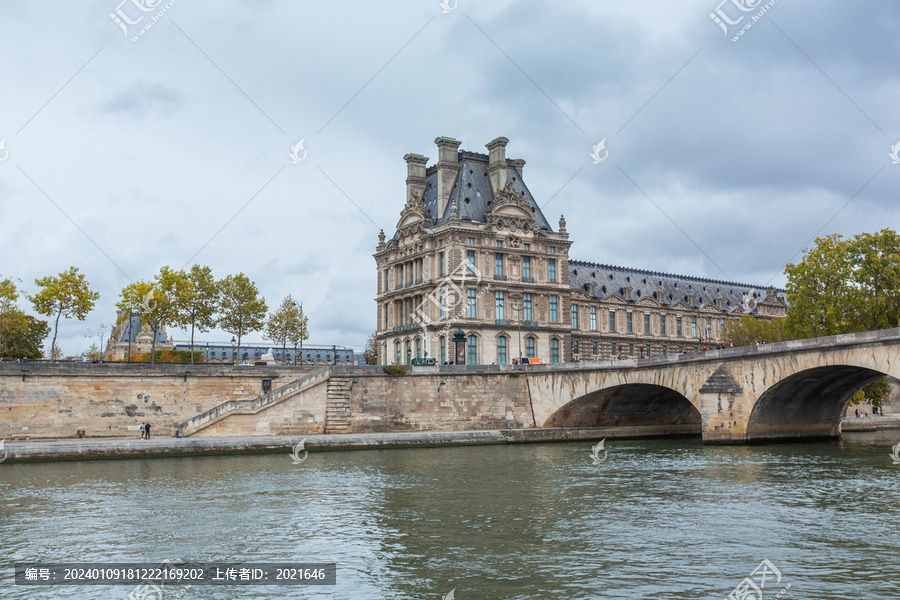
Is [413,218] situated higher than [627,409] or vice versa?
[413,218]

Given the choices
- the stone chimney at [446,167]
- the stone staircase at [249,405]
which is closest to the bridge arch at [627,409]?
the stone staircase at [249,405]

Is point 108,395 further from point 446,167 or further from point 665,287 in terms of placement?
point 665,287

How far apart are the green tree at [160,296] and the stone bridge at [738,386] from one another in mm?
28229

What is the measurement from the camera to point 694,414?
6544 cm

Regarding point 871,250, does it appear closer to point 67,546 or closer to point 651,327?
point 651,327

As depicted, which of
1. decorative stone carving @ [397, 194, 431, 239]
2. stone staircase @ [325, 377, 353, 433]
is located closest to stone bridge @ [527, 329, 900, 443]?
stone staircase @ [325, 377, 353, 433]

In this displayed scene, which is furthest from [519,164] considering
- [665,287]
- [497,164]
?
[665,287]

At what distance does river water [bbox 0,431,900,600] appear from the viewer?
15.6 metres

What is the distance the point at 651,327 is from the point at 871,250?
3484 cm

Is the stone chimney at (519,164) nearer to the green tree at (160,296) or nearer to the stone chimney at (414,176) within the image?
the stone chimney at (414,176)

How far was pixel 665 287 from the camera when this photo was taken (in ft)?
321

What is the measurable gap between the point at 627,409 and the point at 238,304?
34388 millimetres

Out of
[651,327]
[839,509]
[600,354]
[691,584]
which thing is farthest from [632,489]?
[651,327]

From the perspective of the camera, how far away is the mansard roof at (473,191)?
73938 mm
